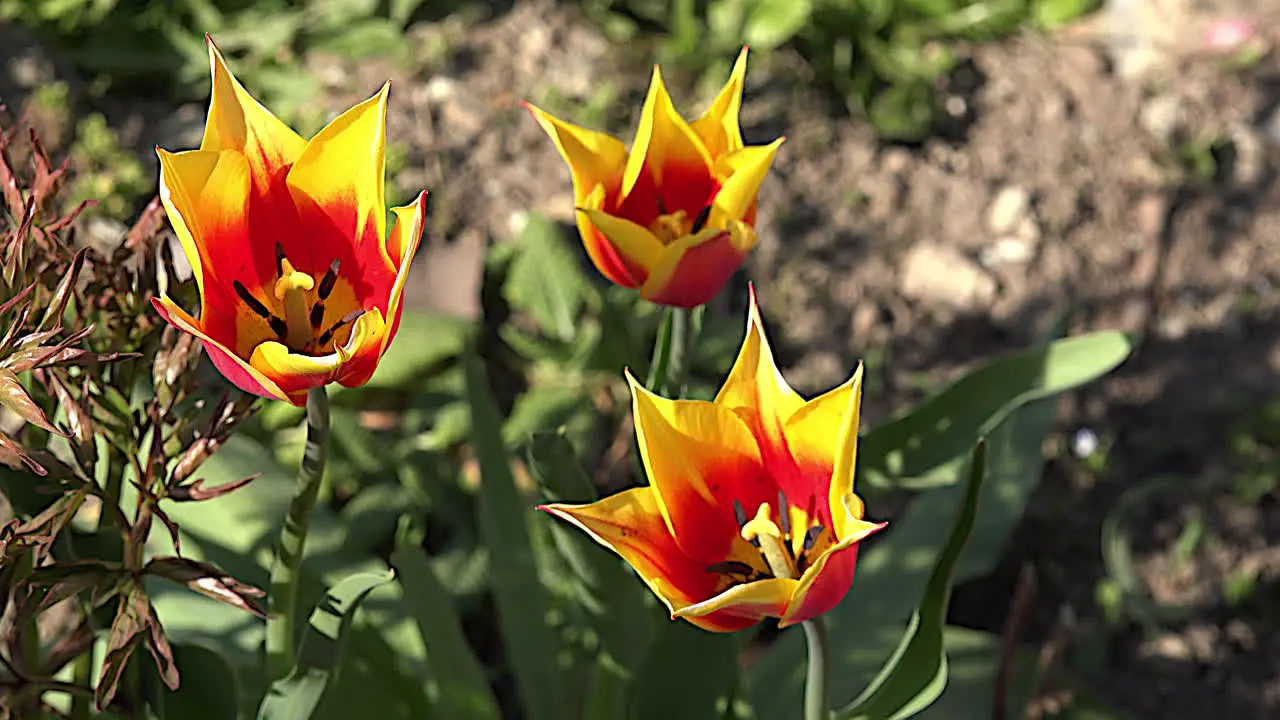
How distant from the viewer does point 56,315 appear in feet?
2.90

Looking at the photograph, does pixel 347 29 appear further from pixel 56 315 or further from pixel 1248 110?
pixel 56 315

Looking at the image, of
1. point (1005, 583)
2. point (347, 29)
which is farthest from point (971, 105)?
point (347, 29)

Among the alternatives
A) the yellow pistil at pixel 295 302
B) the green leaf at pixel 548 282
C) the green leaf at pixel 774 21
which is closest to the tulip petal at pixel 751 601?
the yellow pistil at pixel 295 302

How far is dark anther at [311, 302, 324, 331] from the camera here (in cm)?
108

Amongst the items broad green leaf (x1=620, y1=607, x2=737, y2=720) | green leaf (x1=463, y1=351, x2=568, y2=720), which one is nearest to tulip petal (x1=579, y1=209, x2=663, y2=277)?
broad green leaf (x1=620, y1=607, x2=737, y2=720)

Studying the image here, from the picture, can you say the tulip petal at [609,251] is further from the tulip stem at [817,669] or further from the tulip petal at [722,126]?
the tulip stem at [817,669]

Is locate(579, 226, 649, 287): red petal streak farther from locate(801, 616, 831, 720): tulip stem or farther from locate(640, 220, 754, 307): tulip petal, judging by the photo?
locate(801, 616, 831, 720): tulip stem

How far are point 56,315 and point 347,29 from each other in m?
2.51

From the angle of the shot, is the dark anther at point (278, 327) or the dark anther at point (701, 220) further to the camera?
the dark anther at point (701, 220)

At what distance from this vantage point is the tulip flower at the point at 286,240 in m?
0.88

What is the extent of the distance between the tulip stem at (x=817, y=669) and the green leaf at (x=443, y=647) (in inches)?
21.3

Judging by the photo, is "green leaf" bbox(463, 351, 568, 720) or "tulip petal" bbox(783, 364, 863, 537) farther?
"green leaf" bbox(463, 351, 568, 720)

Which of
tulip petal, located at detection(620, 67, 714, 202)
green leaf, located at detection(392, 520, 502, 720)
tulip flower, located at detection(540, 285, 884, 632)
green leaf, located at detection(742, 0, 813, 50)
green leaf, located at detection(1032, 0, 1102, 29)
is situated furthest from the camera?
green leaf, located at detection(1032, 0, 1102, 29)

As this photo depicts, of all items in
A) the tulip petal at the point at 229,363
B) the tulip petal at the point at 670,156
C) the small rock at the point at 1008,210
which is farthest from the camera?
the small rock at the point at 1008,210
